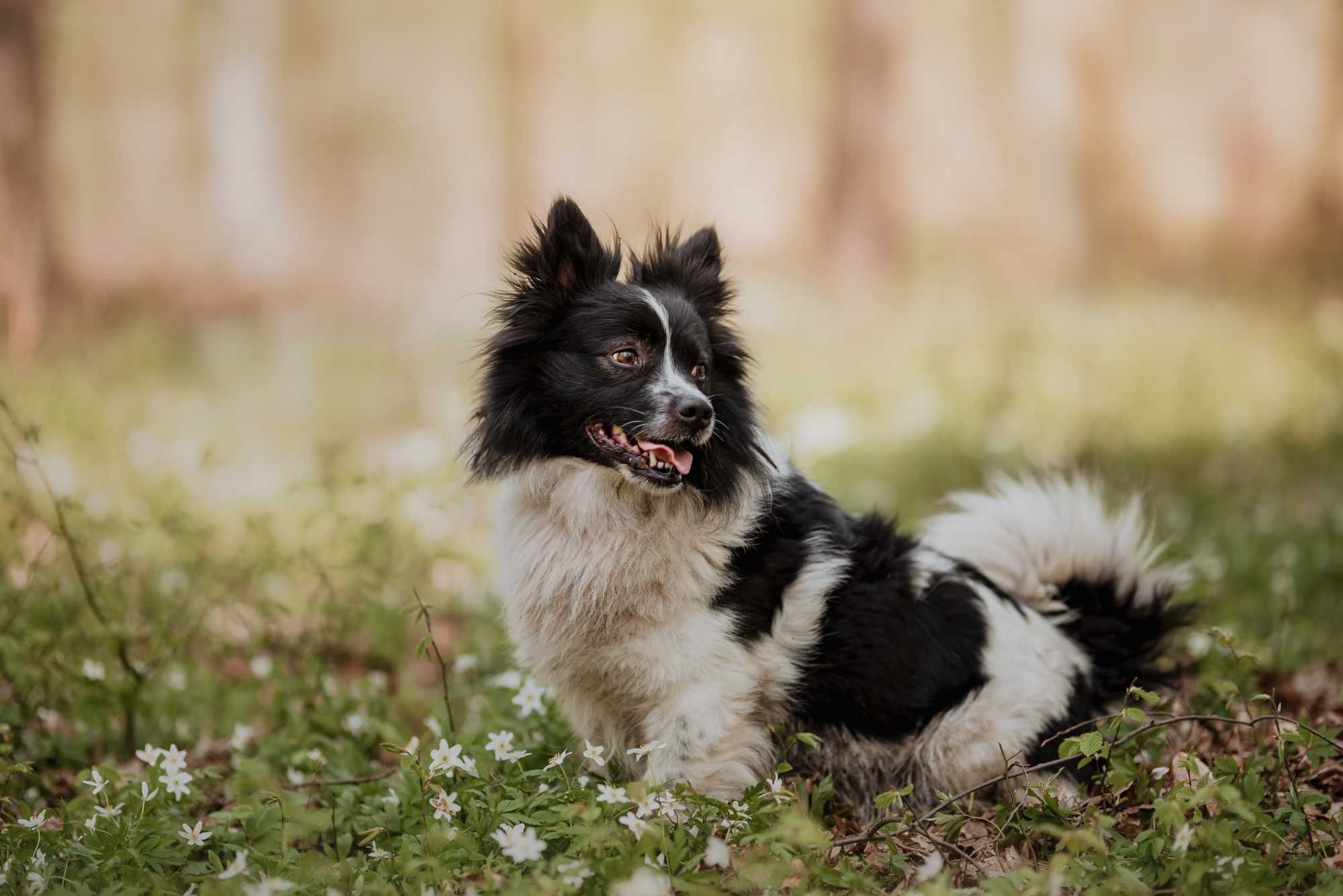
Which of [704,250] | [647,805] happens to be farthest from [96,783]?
[704,250]

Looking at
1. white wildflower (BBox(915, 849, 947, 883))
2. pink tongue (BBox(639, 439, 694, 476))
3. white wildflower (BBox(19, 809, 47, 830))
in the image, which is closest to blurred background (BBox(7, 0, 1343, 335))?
white wildflower (BBox(19, 809, 47, 830))

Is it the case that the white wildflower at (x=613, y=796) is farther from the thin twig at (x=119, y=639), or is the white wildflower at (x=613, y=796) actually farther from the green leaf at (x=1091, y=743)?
the thin twig at (x=119, y=639)

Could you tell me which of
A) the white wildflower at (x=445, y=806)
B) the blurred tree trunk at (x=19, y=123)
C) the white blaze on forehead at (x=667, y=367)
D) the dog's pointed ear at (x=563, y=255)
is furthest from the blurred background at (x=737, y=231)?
the white wildflower at (x=445, y=806)

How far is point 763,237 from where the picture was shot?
71.2 feet

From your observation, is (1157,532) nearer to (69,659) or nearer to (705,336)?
(705,336)

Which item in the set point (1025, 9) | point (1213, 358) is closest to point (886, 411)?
point (1213, 358)

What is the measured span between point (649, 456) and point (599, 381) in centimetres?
29

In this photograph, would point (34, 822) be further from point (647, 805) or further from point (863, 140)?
point (863, 140)

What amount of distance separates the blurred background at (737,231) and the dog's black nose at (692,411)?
0.71 m

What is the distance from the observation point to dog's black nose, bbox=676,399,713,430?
10.1ft

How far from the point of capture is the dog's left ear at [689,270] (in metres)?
3.58

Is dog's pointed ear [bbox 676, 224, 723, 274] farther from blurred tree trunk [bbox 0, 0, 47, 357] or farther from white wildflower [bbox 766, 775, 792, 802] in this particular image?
blurred tree trunk [bbox 0, 0, 47, 357]

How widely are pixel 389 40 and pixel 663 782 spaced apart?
72.1 ft

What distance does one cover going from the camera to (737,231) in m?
21.4
